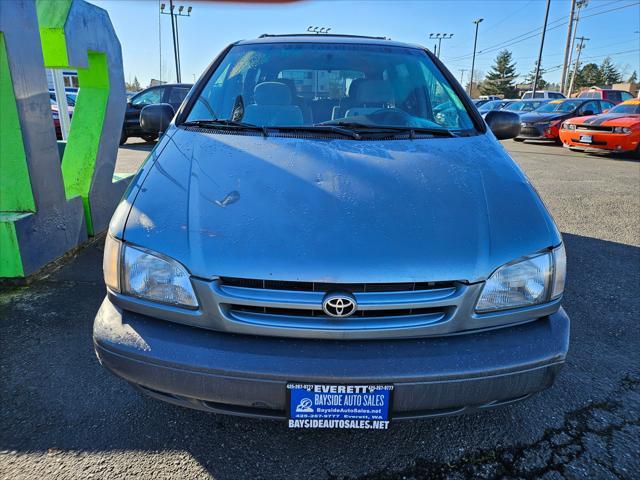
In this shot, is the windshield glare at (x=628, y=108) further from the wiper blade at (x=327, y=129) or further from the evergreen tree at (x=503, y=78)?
the evergreen tree at (x=503, y=78)

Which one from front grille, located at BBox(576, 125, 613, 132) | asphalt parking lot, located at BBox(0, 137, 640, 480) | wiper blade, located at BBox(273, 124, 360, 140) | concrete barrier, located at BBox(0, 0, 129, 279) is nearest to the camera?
asphalt parking lot, located at BBox(0, 137, 640, 480)

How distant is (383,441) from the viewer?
1831 mm

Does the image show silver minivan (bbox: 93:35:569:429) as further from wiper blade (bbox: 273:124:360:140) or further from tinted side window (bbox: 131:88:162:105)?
tinted side window (bbox: 131:88:162:105)

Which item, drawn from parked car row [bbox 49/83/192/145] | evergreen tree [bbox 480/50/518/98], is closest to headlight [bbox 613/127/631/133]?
parked car row [bbox 49/83/192/145]

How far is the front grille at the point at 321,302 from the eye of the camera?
1446 millimetres

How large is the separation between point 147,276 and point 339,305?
2.24ft

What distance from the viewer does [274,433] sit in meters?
1.86

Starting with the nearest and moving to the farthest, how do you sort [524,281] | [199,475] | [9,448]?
[524,281]
[199,475]
[9,448]

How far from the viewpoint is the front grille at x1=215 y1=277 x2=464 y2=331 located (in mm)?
1446

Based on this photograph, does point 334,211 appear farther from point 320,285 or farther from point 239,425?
point 239,425

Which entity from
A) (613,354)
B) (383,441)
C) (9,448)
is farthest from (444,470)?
(9,448)

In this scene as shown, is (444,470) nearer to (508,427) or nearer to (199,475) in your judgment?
(508,427)

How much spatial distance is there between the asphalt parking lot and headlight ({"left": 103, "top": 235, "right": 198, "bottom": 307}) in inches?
27.6

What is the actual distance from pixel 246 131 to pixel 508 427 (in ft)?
6.09
